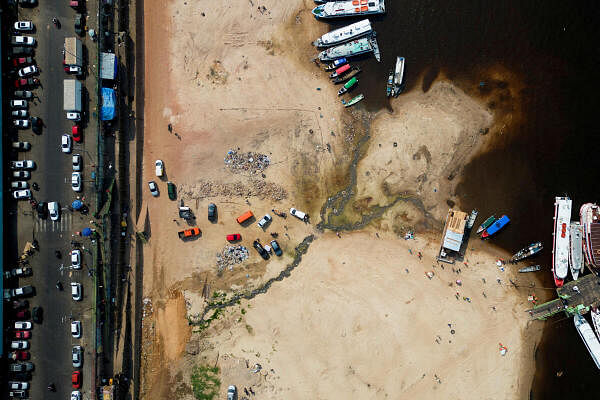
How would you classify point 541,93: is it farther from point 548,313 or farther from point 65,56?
point 65,56

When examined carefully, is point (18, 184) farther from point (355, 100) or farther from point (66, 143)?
point (355, 100)

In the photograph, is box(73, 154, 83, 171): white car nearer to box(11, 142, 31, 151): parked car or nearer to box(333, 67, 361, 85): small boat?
box(11, 142, 31, 151): parked car

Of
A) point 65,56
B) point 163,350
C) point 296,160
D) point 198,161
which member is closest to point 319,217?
point 296,160

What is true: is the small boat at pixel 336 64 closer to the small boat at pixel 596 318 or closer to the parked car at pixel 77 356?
the small boat at pixel 596 318

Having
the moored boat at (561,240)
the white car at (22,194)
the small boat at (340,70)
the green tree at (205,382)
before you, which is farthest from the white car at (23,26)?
the moored boat at (561,240)

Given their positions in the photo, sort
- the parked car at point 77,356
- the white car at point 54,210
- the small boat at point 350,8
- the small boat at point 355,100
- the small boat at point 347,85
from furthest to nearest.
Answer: the small boat at point 355,100, the small boat at point 347,85, the small boat at point 350,8, the white car at point 54,210, the parked car at point 77,356

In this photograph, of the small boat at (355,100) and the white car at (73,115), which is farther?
the small boat at (355,100)
